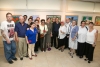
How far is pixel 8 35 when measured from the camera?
3.12 meters

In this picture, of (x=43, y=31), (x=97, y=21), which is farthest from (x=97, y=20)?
(x=43, y=31)

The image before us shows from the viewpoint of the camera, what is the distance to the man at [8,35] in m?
3.02

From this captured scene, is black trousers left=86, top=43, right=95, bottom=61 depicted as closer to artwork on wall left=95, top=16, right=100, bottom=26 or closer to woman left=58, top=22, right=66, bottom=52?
woman left=58, top=22, right=66, bottom=52

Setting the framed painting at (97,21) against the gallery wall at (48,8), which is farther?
the framed painting at (97,21)

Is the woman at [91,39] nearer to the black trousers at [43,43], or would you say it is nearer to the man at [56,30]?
the man at [56,30]

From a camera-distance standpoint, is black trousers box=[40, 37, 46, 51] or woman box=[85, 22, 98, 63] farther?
black trousers box=[40, 37, 46, 51]

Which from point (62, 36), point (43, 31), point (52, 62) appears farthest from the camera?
point (62, 36)

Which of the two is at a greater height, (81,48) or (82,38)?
(82,38)

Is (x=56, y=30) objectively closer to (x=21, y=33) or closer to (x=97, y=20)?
(x=21, y=33)

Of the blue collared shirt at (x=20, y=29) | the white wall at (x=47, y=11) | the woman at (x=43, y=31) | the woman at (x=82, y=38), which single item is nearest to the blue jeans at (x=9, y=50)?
the blue collared shirt at (x=20, y=29)

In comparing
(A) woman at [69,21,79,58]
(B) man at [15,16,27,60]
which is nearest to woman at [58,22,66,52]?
(A) woman at [69,21,79,58]

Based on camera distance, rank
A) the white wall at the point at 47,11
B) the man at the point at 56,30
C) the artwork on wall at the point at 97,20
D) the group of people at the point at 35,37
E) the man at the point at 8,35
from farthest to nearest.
A: the artwork on wall at the point at 97,20, the white wall at the point at 47,11, the man at the point at 56,30, the group of people at the point at 35,37, the man at the point at 8,35

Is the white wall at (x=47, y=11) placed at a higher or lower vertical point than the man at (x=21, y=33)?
higher

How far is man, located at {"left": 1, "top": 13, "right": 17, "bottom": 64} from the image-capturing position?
9.89 feet
